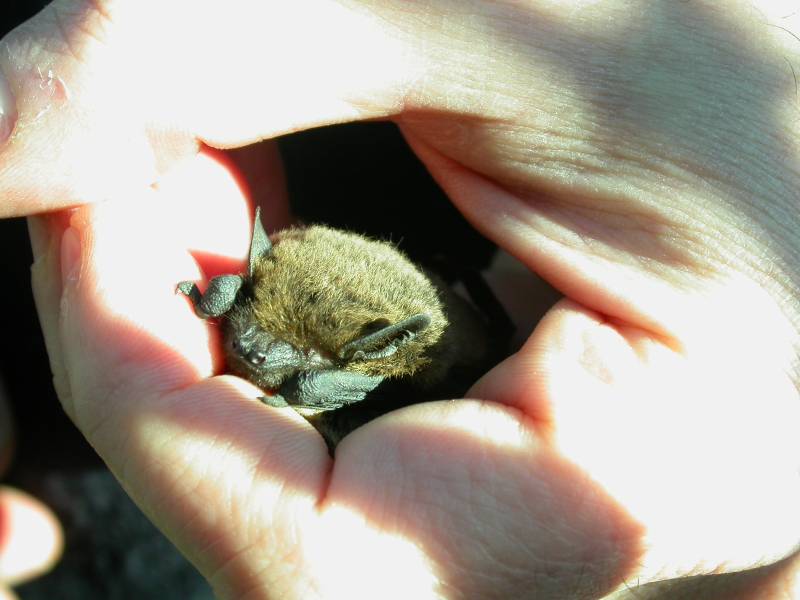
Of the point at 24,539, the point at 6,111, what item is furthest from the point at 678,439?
the point at 24,539

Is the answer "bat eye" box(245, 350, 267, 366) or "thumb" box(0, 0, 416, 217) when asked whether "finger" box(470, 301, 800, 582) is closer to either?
"bat eye" box(245, 350, 267, 366)

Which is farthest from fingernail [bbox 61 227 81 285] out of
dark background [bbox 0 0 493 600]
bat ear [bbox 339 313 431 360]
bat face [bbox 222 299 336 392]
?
dark background [bbox 0 0 493 600]

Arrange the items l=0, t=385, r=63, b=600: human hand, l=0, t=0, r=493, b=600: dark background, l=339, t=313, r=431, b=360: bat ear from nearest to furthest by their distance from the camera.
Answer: l=339, t=313, r=431, b=360: bat ear → l=0, t=0, r=493, b=600: dark background → l=0, t=385, r=63, b=600: human hand

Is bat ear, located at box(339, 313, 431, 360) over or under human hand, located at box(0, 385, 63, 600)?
over

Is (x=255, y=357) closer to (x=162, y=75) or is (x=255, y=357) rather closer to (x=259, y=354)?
(x=259, y=354)

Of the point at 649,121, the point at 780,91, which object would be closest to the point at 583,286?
the point at 649,121

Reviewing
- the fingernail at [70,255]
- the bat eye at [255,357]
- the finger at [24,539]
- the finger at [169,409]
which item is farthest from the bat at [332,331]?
the finger at [24,539]
